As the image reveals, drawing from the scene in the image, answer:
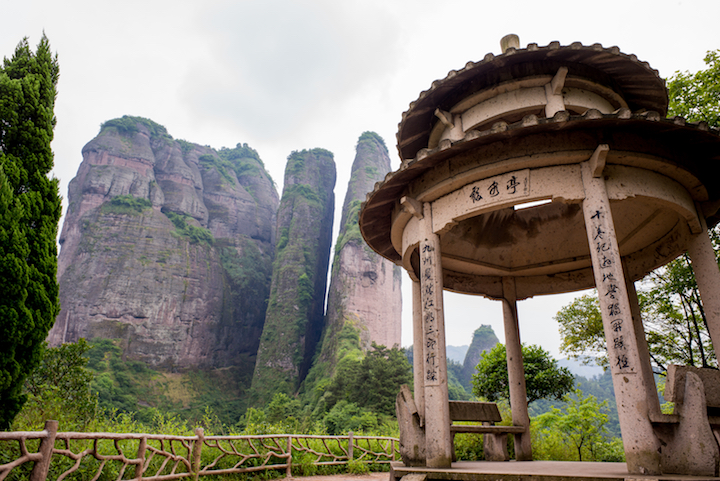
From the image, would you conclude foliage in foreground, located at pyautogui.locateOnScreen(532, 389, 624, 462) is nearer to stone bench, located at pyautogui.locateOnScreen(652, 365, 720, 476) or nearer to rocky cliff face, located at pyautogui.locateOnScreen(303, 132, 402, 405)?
stone bench, located at pyautogui.locateOnScreen(652, 365, 720, 476)

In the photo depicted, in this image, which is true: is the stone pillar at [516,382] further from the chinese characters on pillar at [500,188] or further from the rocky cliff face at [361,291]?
the rocky cliff face at [361,291]

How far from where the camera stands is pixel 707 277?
241 inches

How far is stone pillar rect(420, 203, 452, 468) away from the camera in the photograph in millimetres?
5465

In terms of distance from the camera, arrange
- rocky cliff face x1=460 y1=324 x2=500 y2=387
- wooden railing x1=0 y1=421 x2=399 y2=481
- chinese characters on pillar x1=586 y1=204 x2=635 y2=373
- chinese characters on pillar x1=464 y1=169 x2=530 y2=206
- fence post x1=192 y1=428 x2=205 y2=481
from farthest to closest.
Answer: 1. rocky cliff face x1=460 y1=324 x2=500 y2=387
2. fence post x1=192 y1=428 x2=205 y2=481
3. chinese characters on pillar x1=464 y1=169 x2=530 y2=206
4. chinese characters on pillar x1=586 y1=204 x2=635 y2=373
5. wooden railing x1=0 y1=421 x2=399 y2=481

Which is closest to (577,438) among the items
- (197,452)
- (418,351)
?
(418,351)

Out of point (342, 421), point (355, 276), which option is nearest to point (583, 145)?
point (342, 421)

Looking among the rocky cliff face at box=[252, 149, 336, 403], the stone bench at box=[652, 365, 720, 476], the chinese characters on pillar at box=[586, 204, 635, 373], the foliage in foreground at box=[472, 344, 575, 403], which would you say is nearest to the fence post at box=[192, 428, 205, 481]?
the chinese characters on pillar at box=[586, 204, 635, 373]

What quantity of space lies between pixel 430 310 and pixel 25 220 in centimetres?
616

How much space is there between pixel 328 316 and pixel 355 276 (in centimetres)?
671

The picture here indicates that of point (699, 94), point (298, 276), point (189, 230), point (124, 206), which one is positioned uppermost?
point (124, 206)

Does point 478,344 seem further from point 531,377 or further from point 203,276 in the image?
point 531,377

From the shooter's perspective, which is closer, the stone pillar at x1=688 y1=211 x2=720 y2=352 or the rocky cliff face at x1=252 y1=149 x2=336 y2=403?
the stone pillar at x1=688 y1=211 x2=720 y2=352

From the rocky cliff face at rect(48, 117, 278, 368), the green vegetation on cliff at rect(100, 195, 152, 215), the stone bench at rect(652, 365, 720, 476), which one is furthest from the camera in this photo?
the green vegetation on cliff at rect(100, 195, 152, 215)

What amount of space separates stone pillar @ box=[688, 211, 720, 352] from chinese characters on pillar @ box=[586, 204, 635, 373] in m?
1.93
